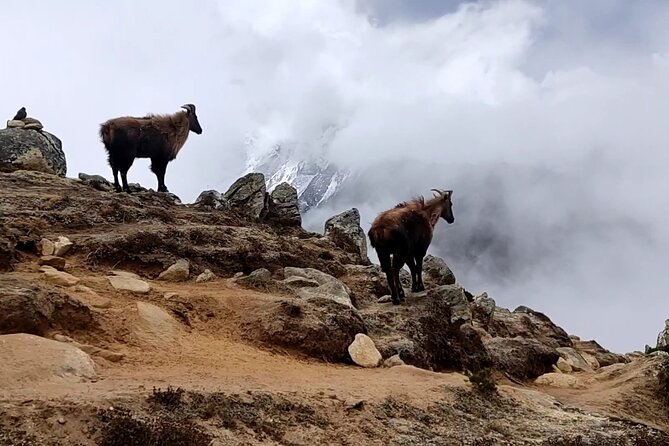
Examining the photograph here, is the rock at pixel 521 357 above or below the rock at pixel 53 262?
above

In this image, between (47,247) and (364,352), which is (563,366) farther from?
(47,247)

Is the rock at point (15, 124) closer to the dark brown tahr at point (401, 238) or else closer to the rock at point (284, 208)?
the rock at point (284, 208)

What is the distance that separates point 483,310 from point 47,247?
10.4 m

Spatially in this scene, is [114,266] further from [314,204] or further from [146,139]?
[314,204]

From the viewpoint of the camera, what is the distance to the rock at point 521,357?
12937mm

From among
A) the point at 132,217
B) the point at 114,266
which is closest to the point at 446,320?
the point at 114,266

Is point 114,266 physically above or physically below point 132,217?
below

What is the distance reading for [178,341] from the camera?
922cm

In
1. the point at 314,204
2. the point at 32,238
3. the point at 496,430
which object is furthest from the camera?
the point at 314,204

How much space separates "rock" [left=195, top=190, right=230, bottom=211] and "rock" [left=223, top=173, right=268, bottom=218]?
324 millimetres

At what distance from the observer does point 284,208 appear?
830 inches

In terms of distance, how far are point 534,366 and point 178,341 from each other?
25.1 ft

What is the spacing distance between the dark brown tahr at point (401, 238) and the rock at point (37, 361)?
22.9 ft

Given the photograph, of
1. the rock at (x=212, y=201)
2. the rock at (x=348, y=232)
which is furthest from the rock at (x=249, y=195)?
the rock at (x=348, y=232)
